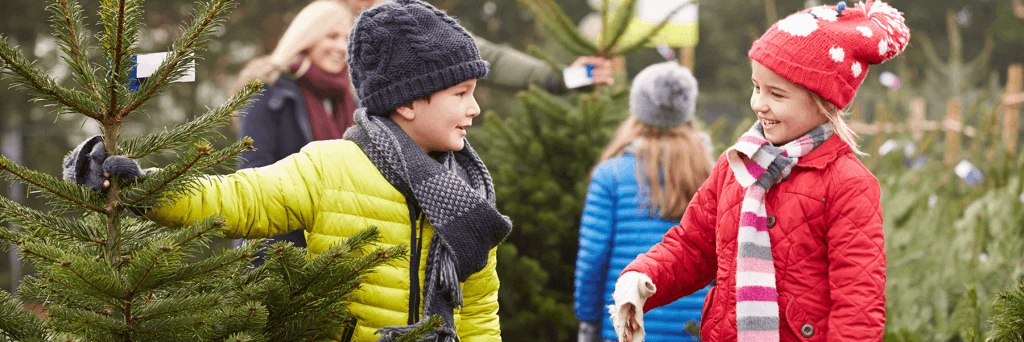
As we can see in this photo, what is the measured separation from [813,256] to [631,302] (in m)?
0.45

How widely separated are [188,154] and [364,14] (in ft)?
2.71

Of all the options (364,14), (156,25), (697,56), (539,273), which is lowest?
(539,273)

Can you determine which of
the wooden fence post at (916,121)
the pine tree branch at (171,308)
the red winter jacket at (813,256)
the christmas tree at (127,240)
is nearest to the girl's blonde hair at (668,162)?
the red winter jacket at (813,256)

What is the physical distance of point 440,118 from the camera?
2.14m

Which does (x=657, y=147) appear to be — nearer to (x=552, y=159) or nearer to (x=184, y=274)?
(x=552, y=159)

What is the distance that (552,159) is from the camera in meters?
4.45

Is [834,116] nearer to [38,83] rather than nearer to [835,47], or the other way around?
[835,47]

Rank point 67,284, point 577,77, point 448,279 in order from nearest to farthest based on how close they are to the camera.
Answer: point 67,284 → point 448,279 → point 577,77

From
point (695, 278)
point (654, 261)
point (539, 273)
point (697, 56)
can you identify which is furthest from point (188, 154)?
point (697, 56)

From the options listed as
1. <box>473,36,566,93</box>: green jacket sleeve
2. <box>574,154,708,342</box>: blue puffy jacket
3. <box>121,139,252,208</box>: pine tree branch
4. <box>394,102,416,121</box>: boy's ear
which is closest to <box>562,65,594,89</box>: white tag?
<box>473,36,566,93</box>: green jacket sleeve

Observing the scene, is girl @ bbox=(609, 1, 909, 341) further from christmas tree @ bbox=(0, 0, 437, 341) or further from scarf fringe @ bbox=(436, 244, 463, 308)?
christmas tree @ bbox=(0, 0, 437, 341)

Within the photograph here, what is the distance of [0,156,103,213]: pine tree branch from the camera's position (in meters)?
1.34

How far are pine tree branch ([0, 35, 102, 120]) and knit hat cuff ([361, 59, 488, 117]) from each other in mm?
821

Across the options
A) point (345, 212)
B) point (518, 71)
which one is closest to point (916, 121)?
point (518, 71)
